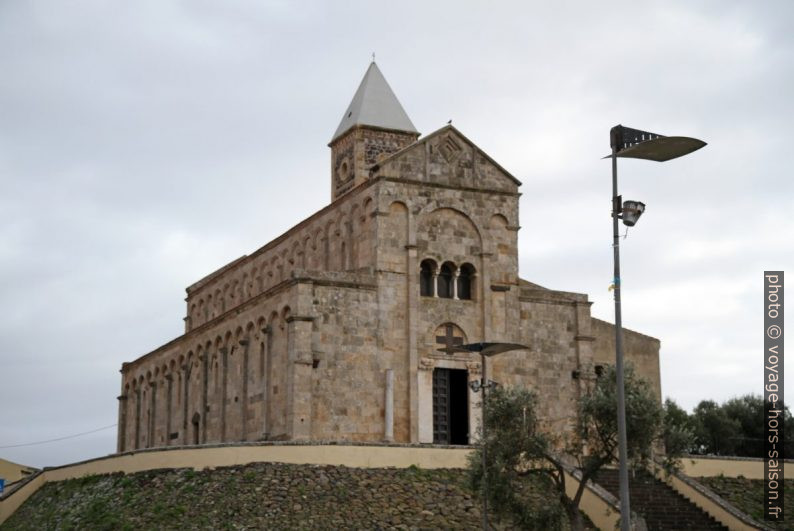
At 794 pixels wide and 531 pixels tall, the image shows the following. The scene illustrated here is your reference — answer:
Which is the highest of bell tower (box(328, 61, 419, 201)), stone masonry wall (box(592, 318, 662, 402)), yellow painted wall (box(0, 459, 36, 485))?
bell tower (box(328, 61, 419, 201))

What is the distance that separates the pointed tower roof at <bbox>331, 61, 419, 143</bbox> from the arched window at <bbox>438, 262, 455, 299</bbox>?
12.3m

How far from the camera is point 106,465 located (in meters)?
45.9

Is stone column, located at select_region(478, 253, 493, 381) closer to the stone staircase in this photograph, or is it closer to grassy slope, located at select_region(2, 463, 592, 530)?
the stone staircase

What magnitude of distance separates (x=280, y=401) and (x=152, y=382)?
1935 centimetres

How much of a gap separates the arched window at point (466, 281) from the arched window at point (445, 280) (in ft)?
1.44

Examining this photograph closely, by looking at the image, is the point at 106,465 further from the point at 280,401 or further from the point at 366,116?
the point at 366,116

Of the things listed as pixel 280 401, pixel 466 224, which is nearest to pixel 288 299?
pixel 280 401

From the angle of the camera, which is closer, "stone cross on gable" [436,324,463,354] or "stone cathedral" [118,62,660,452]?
"stone cathedral" [118,62,660,452]

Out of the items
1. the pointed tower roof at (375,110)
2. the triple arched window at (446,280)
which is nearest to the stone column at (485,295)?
the triple arched window at (446,280)

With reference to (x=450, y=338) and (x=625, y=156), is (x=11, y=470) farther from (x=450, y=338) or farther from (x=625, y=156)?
(x=625, y=156)

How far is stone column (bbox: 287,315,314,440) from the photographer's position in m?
44.8

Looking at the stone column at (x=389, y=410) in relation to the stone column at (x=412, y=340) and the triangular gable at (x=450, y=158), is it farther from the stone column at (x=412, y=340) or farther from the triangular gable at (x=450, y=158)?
the triangular gable at (x=450, y=158)

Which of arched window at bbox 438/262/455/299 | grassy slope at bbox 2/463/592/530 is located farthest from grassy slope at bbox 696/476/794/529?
arched window at bbox 438/262/455/299

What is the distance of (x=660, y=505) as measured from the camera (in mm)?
40594
